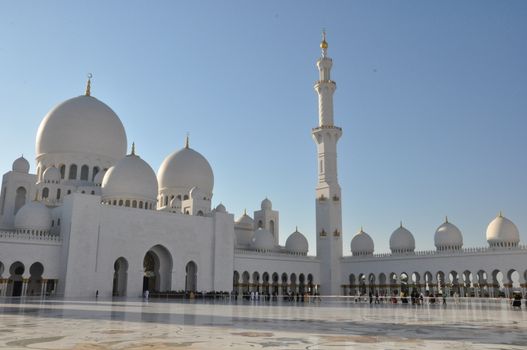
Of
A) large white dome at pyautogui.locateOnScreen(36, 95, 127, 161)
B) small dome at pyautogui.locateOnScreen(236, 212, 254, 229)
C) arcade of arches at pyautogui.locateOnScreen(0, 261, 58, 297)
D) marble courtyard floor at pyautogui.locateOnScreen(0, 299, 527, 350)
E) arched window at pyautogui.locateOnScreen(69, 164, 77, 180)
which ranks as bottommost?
marble courtyard floor at pyautogui.locateOnScreen(0, 299, 527, 350)

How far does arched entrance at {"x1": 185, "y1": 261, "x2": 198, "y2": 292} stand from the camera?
32.0 m

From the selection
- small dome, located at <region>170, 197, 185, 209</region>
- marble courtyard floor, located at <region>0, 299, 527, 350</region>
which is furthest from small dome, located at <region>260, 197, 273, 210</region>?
marble courtyard floor, located at <region>0, 299, 527, 350</region>

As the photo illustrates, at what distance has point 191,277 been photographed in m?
32.6

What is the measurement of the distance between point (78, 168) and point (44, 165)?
2.55 m

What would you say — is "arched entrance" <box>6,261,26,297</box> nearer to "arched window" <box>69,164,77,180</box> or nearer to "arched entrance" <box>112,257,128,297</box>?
"arched entrance" <box>112,257,128,297</box>

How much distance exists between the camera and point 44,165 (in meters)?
34.5

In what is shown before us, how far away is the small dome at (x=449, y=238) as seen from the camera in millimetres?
34250

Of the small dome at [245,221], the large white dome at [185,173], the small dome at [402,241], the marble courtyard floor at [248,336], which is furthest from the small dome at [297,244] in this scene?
the marble courtyard floor at [248,336]

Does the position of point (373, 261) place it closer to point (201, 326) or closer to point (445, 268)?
point (445, 268)

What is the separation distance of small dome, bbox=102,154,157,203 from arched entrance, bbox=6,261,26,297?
619 centimetres

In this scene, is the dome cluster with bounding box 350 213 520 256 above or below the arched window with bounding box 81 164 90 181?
below

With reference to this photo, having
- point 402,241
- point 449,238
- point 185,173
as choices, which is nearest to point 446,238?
point 449,238

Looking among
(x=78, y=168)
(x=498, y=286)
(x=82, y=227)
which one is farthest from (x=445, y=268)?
(x=78, y=168)

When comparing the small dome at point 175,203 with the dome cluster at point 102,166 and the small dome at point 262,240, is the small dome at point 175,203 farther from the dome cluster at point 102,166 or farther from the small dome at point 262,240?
the small dome at point 262,240
